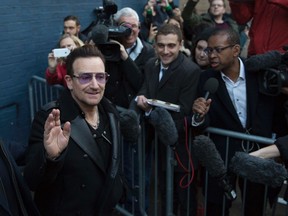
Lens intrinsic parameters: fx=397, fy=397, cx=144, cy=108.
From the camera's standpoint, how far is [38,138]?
233 centimetres

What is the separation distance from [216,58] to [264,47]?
0.70 m

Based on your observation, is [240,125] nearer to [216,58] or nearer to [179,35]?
[216,58]

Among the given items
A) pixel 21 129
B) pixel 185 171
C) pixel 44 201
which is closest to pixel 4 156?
pixel 44 201

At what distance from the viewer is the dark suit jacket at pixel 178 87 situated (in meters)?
3.45

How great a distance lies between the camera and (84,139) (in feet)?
7.91

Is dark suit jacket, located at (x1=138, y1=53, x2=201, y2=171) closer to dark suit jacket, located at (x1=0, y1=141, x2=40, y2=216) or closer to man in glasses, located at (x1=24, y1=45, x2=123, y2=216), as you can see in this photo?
man in glasses, located at (x1=24, y1=45, x2=123, y2=216)

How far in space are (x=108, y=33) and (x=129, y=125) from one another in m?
1.06

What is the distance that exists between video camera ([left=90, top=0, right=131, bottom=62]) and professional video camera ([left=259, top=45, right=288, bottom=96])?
1.36 meters

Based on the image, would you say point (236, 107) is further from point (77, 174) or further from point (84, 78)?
point (77, 174)

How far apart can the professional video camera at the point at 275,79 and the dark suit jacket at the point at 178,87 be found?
66 cm

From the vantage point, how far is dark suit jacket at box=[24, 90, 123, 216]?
7.75ft

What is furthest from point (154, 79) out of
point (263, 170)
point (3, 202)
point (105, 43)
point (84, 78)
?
point (3, 202)

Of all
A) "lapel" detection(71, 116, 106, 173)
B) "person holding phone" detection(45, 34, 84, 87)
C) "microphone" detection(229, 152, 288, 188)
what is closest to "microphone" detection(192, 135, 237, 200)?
"microphone" detection(229, 152, 288, 188)

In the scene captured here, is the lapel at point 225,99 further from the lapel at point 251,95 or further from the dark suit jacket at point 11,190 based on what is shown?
the dark suit jacket at point 11,190
